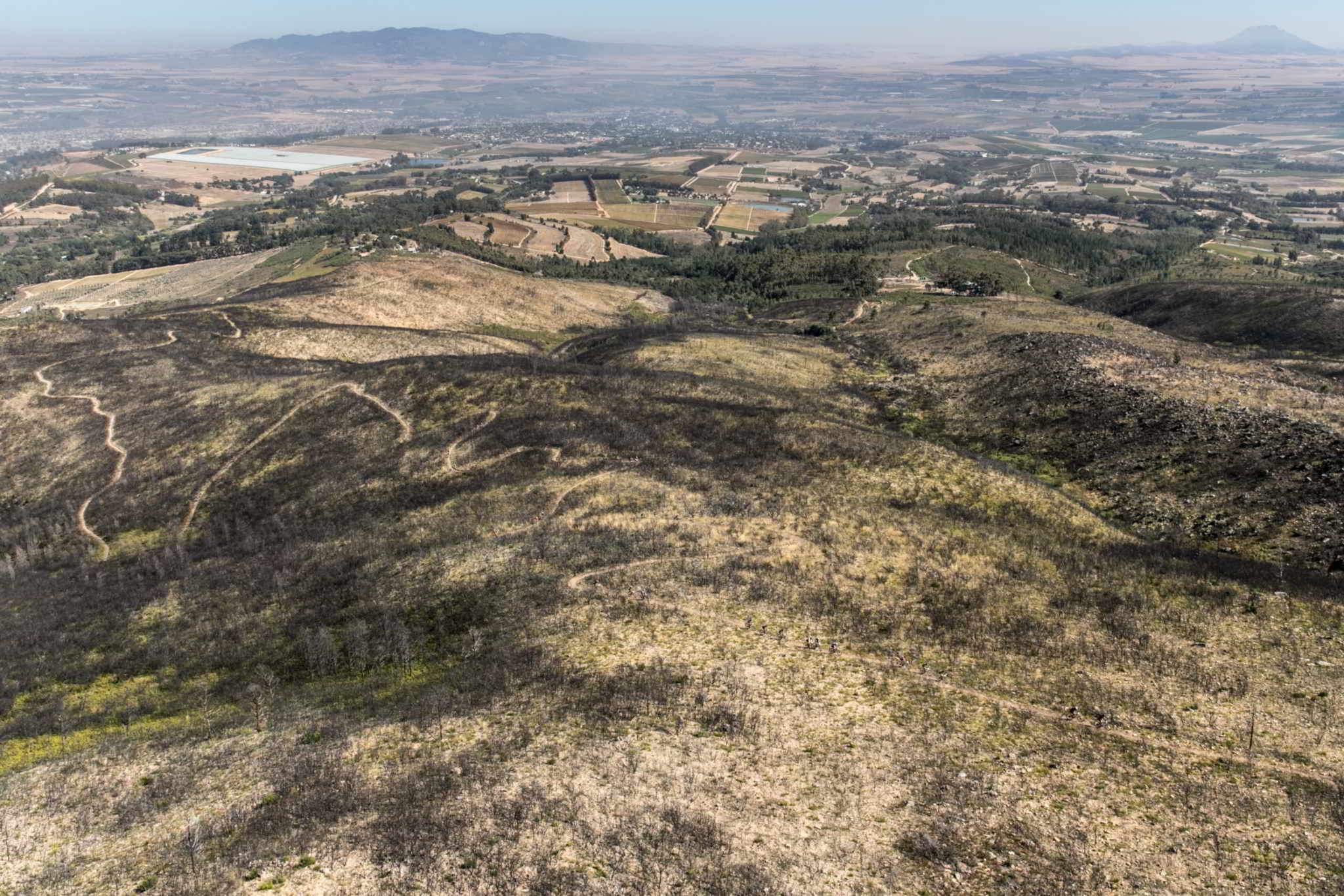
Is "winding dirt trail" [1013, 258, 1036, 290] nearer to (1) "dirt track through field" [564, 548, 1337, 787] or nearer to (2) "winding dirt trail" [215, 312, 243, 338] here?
(2) "winding dirt trail" [215, 312, 243, 338]

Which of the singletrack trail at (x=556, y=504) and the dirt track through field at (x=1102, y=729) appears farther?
the singletrack trail at (x=556, y=504)

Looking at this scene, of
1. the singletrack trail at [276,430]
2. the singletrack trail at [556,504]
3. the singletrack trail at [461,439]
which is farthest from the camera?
the singletrack trail at [276,430]

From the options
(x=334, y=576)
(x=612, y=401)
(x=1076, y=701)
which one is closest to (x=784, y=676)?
(x=1076, y=701)

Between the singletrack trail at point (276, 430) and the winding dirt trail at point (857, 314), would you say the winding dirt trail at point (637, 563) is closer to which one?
the singletrack trail at point (276, 430)

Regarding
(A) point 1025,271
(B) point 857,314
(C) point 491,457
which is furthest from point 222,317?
(A) point 1025,271

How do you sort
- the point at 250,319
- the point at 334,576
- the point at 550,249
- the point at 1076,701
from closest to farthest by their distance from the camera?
the point at 1076,701 → the point at 334,576 → the point at 250,319 → the point at 550,249

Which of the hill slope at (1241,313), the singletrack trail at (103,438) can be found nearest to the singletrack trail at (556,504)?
the singletrack trail at (103,438)

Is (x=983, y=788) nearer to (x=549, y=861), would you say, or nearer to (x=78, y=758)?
(x=549, y=861)
